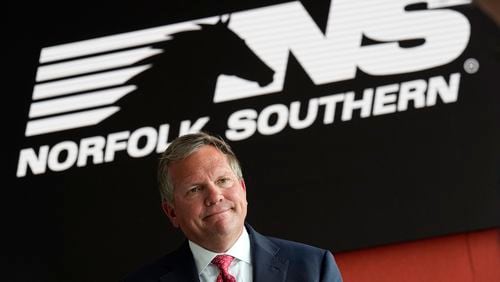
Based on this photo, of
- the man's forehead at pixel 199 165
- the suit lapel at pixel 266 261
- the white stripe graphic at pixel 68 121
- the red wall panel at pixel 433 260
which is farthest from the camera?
the white stripe graphic at pixel 68 121

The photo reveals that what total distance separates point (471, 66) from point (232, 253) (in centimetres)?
206

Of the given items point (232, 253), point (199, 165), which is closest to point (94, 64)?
point (199, 165)

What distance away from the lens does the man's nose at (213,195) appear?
1981mm

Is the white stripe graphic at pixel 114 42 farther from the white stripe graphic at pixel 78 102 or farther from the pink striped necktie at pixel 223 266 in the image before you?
the pink striped necktie at pixel 223 266

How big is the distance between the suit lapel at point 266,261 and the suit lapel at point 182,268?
16 centimetres

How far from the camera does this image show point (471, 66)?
3.65 metres

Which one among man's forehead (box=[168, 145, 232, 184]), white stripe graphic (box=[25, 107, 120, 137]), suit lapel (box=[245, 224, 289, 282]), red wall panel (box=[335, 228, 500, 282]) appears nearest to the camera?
suit lapel (box=[245, 224, 289, 282])

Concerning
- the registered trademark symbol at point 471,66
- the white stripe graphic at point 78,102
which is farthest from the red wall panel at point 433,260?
the white stripe graphic at point 78,102

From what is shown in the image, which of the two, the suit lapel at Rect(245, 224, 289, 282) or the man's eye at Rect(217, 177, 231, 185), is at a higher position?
the man's eye at Rect(217, 177, 231, 185)

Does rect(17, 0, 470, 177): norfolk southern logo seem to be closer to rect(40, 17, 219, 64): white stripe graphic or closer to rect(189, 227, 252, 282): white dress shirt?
rect(40, 17, 219, 64): white stripe graphic

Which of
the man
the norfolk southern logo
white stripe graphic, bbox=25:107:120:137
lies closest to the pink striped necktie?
the man

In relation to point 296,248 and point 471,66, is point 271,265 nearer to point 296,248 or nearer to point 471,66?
point 296,248

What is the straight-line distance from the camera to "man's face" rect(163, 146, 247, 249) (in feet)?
6.48

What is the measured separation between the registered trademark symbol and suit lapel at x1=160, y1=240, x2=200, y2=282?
2069 millimetres
